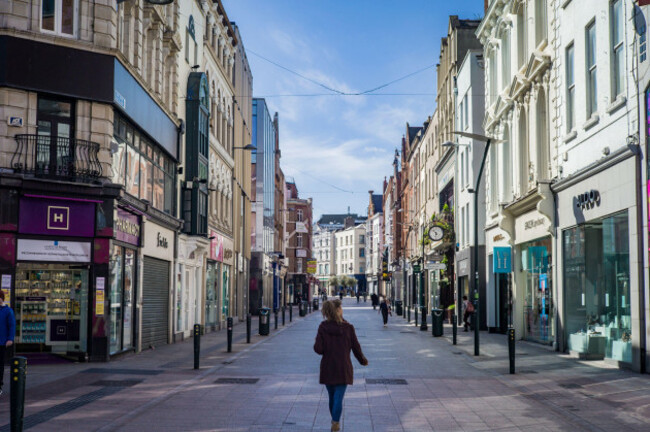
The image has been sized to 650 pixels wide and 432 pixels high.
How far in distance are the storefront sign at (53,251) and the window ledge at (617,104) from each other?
1214 centimetres

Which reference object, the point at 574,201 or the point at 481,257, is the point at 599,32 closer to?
the point at 574,201

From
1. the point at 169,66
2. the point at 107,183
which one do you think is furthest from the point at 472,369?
the point at 169,66

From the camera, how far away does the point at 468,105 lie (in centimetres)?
3719

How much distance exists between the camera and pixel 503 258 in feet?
91.8

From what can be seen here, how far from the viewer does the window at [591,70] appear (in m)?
18.7

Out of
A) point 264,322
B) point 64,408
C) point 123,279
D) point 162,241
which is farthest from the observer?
point 264,322

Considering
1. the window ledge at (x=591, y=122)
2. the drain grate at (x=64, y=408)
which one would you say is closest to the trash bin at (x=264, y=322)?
the window ledge at (x=591, y=122)

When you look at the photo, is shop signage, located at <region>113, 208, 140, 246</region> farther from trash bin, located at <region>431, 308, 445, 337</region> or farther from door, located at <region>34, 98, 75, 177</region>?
trash bin, located at <region>431, 308, 445, 337</region>

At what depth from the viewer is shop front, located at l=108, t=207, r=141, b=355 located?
19.0 m

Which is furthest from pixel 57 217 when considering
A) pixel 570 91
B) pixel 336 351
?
pixel 570 91

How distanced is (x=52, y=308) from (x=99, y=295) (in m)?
1.08

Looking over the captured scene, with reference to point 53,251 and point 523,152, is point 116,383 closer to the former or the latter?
point 53,251

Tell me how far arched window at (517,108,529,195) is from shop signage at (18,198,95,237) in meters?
14.4

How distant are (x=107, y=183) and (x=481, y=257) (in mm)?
20972
